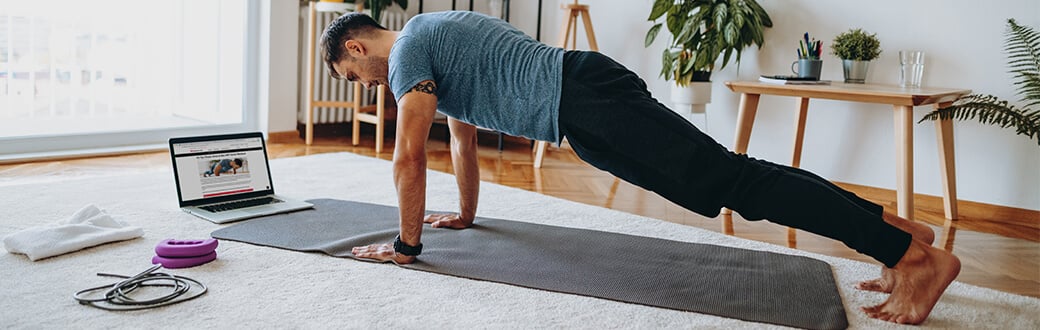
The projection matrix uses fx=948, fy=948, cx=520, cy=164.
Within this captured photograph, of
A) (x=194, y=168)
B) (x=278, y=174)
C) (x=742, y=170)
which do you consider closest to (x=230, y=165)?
(x=194, y=168)

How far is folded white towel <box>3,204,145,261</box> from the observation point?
2.44 m

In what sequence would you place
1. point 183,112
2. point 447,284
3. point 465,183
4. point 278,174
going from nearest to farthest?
1. point 447,284
2. point 465,183
3. point 278,174
4. point 183,112

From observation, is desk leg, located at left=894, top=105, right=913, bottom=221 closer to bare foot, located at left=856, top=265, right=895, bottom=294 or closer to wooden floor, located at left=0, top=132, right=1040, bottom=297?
wooden floor, located at left=0, top=132, right=1040, bottom=297

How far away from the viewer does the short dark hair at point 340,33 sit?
2441mm

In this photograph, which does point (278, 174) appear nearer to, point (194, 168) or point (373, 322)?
point (194, 168)

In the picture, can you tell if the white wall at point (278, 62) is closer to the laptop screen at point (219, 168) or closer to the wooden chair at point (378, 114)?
the wooden chair at point (378, 114)

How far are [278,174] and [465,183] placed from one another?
127 cm

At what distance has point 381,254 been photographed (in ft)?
8.21

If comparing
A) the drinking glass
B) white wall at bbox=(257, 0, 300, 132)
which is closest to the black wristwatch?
the drinking glass

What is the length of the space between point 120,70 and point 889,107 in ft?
12.4

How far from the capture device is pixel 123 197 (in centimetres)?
326

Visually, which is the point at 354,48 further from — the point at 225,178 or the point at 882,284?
the point at 882,284

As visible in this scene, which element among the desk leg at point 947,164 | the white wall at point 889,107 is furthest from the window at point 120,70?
the desk leg at point 947,164

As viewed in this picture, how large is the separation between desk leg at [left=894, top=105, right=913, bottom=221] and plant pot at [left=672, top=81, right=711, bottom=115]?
109cm
